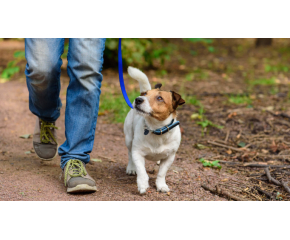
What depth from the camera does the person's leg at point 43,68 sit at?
2916mm

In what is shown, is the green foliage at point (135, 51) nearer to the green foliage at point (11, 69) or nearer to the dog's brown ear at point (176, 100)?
the green foliage at point (11, 69)

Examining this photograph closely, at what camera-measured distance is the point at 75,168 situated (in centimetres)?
300

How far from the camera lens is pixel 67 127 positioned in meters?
3.10

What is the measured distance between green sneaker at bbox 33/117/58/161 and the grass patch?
191 cm

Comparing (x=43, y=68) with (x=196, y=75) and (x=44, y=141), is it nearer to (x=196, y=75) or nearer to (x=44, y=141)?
(x=44, y=141)

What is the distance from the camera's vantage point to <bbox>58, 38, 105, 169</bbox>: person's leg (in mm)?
2937

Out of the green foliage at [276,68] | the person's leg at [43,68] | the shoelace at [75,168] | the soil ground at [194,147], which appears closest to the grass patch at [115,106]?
the soil ground at [194,147]

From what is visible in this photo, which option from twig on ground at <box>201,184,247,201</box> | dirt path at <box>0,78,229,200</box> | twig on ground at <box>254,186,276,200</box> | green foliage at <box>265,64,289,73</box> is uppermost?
green foliage at <box>265,64,289,73</box>

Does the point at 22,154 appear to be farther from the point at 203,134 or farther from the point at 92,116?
the point at 203,134

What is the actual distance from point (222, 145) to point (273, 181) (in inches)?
43.9

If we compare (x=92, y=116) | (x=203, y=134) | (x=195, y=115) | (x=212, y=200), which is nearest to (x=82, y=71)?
(x=92, y=116)

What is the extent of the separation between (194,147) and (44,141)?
1904 mm

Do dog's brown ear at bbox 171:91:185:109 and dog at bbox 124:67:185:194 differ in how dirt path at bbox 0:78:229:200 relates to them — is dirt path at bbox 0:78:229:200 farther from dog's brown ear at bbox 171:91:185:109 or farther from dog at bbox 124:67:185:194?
dog's brown ear at bbox 171:91:185:109

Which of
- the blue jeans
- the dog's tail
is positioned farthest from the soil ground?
the dog's tail
